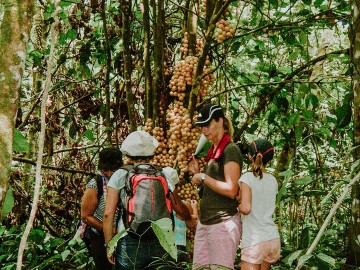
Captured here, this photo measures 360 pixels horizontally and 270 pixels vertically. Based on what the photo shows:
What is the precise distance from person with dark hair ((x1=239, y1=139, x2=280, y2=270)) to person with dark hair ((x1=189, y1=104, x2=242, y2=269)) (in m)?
0.06

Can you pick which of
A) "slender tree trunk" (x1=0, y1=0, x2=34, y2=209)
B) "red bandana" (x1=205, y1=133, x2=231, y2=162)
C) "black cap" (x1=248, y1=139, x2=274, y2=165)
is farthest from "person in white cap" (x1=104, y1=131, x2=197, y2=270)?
"slender tree trunk" (x1=0, y1=0, x2=34, y2=209)

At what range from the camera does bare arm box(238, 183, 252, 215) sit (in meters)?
2.72

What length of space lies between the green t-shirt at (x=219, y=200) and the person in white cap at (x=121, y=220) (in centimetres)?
15

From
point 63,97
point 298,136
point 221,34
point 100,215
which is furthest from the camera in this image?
point 63,97

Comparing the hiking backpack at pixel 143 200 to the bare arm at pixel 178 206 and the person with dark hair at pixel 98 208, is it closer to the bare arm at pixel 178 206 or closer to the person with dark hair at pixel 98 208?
the bare arm at pixel 178 206

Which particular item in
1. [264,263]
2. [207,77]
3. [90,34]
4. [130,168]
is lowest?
[264,263]

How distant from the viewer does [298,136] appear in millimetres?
4156

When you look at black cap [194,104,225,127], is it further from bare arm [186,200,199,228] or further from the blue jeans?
the blue jeans

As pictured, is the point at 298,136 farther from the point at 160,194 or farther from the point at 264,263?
the point at 160,194

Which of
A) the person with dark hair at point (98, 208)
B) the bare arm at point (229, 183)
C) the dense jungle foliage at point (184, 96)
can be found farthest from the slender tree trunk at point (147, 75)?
the bare arm at point (229, 183)

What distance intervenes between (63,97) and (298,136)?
2444mm

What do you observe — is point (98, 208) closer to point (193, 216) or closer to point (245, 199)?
point (193, 216)

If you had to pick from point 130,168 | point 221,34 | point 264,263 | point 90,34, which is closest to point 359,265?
point 264,263

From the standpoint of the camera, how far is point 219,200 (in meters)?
2.88
